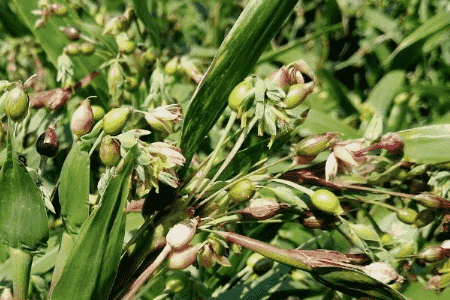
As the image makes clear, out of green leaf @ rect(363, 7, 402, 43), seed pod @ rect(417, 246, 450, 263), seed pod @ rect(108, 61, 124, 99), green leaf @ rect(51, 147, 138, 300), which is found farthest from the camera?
green leaf @ rect(363, 7, 402, 43)

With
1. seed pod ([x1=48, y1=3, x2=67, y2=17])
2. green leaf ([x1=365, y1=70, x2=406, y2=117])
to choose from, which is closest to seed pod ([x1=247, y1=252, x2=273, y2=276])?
seed pod ([x1=48, y1=3, x2=67, y2=17])

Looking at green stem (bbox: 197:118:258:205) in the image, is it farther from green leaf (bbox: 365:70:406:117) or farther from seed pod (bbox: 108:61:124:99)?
green leaf (bbox: 365:70:406:117)

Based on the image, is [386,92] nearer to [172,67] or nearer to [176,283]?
[172,67]

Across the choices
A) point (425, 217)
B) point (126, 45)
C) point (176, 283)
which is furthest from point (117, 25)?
point (425, 217)

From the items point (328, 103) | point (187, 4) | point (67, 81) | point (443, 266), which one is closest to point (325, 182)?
point (443, 266)

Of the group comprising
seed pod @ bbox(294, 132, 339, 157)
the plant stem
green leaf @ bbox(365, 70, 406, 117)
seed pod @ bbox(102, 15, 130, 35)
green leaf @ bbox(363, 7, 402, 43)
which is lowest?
green leaf @ bbox(365, 70, 406, 117)

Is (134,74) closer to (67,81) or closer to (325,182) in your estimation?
(67,81)
